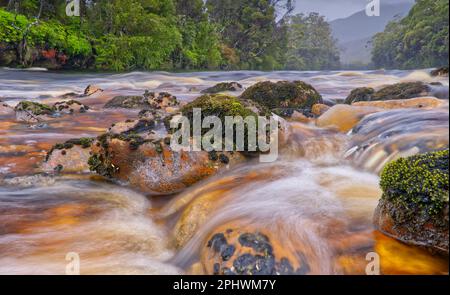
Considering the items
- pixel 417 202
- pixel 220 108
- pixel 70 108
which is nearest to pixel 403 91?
pixel 220 108

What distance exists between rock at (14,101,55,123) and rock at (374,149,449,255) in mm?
8020

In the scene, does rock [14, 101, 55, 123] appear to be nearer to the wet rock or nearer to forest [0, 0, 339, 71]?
the wet rock

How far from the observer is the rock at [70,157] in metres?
5.64

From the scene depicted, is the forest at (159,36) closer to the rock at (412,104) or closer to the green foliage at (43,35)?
the green foliage at (43,35)

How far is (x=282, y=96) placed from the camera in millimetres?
9648

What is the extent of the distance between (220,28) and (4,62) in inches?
1013

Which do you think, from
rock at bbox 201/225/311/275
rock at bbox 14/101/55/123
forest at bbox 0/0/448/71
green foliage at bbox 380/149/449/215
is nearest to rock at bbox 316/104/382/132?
green foliage at bbox 380/149/449/215

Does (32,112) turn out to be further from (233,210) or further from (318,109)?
(233,210)

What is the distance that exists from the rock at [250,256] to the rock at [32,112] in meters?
7.35

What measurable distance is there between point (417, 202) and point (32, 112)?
28.3ft

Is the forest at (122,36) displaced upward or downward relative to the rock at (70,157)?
upward

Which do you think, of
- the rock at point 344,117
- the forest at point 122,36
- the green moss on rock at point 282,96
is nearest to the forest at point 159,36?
the forest at point 122,36

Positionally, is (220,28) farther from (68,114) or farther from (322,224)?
(322,224)

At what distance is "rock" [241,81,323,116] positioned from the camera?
960cm
